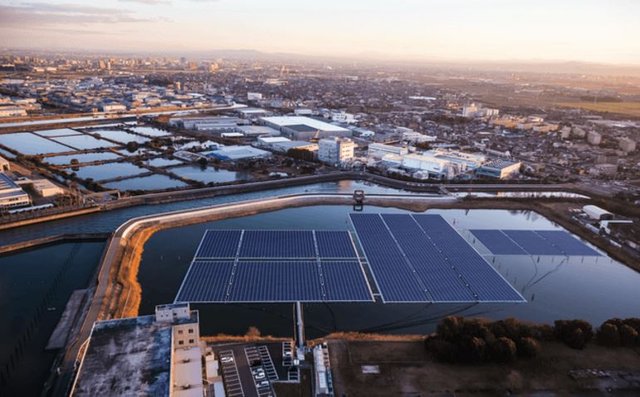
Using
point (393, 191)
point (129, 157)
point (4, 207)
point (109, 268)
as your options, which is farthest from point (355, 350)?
point (129, 157)

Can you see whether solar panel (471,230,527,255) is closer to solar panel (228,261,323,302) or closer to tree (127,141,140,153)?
solar panel (228,261,323,302)

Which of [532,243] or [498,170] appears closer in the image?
[532,243]

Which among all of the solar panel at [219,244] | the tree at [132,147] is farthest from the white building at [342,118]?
the solar panel at [219,244]

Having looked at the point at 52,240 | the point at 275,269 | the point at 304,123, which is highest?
the point at 304,123

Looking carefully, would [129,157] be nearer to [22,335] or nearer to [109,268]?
[109,268]

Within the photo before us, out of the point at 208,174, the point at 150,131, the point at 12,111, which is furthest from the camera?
the point at 12,111

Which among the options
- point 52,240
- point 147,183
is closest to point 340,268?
point 52,240

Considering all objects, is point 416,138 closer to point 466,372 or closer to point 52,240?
point 52,240
